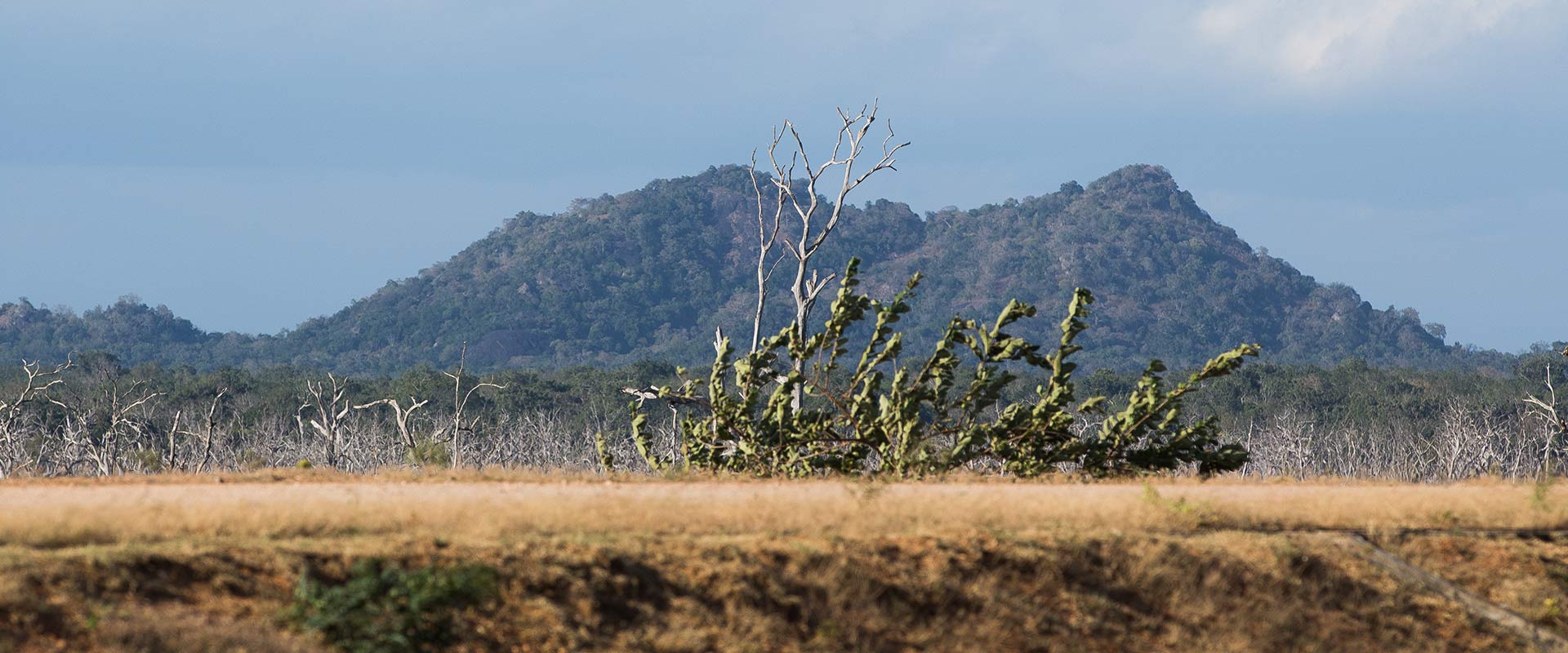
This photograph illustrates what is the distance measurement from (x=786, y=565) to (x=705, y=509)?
→ 164cm

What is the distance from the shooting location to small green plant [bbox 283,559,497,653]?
10.1m

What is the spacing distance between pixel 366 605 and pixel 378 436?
56.9 m

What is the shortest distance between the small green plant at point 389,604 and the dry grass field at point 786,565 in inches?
3.4

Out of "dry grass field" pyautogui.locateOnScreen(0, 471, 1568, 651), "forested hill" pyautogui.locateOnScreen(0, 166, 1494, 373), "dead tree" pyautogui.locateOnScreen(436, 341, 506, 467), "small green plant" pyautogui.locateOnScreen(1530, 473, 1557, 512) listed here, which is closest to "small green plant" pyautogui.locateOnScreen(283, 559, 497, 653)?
"dry grass field" pyautogui.locateOnScreen(0, 471, 1568, 651)

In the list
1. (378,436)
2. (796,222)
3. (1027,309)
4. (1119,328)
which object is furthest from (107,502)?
(1119,328)

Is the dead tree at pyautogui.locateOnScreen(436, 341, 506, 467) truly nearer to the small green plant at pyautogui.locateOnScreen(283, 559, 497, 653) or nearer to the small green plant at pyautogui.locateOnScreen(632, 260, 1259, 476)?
the small green plant at pyautogui.locateOnScreen(632, 260, 1259, 476)

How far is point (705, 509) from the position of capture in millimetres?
13219

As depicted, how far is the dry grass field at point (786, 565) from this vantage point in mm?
10281

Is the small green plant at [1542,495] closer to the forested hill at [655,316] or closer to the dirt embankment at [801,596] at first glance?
the dirt embankment at [801,596]

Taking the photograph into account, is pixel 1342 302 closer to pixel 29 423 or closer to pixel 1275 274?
pixel 1275 274

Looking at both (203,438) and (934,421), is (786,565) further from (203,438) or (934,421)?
(203,438)

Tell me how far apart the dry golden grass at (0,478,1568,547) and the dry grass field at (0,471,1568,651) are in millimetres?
38

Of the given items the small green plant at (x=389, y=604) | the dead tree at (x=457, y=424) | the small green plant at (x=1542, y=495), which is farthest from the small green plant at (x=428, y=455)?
the small green plant at (x=1542, y=495)

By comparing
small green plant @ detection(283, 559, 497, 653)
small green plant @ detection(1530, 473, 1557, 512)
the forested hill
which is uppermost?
the forested hill
